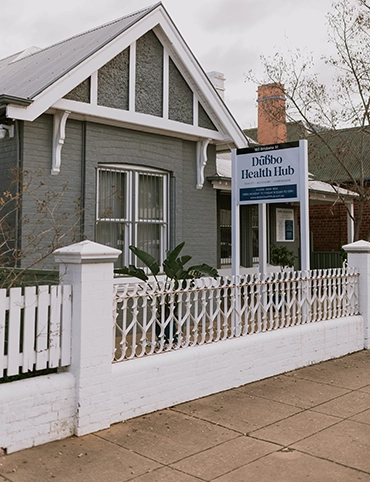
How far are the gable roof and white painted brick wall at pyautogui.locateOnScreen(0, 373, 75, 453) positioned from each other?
408 centimetres

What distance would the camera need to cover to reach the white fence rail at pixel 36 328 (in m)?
4.52

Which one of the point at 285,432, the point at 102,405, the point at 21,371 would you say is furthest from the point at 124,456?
the point at 285,432

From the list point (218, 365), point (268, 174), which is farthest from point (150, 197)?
point (218, 365)

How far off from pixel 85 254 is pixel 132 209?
182 inches

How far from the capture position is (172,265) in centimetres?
722

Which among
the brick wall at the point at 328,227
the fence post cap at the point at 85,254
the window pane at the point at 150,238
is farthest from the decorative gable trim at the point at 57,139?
the brick wall at the point at 328,227

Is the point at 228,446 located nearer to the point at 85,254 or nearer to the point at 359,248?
the point at 85,254

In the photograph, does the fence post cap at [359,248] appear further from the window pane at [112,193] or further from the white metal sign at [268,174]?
the window pane at [112,193]

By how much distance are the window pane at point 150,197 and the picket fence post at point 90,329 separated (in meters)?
4.62

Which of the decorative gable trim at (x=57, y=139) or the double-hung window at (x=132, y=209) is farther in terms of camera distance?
the double-hung window at (x=132, y=209)

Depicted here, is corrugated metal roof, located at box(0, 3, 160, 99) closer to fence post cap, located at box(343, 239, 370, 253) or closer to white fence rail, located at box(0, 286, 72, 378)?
white fence rail, located at box(0, 286, 72, 378)

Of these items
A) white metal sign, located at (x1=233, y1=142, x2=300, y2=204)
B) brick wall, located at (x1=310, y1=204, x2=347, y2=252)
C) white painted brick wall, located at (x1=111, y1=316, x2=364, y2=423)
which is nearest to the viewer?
white painted brick wall, located at (x1=111, y1=316, x2=364, y2=423)

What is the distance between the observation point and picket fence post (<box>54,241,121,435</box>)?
4.91 meters

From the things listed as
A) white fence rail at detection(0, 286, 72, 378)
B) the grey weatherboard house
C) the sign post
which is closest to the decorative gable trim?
the grey weatherboard house
